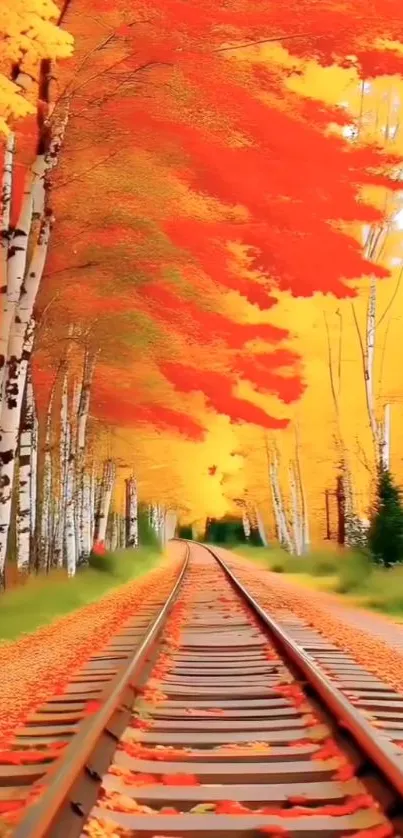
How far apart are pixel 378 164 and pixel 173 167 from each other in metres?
3.60

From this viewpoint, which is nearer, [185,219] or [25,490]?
[185,219]

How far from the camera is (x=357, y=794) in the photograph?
516 cm

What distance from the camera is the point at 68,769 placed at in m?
5.14

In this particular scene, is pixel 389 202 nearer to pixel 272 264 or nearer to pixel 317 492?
pixel 272 264

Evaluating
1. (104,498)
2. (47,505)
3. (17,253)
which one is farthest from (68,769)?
(104,498)

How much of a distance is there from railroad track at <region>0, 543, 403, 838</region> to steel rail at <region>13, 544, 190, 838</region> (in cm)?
1

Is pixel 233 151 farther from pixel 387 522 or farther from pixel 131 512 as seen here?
pixel 131 512

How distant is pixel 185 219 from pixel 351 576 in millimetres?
10428

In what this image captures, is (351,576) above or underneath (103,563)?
underneath

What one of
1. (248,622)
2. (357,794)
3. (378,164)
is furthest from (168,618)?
(357,794)

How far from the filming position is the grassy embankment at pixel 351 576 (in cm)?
1978

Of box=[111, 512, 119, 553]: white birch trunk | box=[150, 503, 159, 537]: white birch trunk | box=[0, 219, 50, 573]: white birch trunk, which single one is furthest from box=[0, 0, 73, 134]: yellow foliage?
box=[150, 503, 159, 537]: white birch trunk

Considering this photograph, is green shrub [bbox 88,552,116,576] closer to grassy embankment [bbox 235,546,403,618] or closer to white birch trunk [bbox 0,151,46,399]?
grassy embankment [bbox 235,546,403,618]

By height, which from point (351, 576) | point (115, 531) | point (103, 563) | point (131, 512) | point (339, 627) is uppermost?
point (131, 512)
